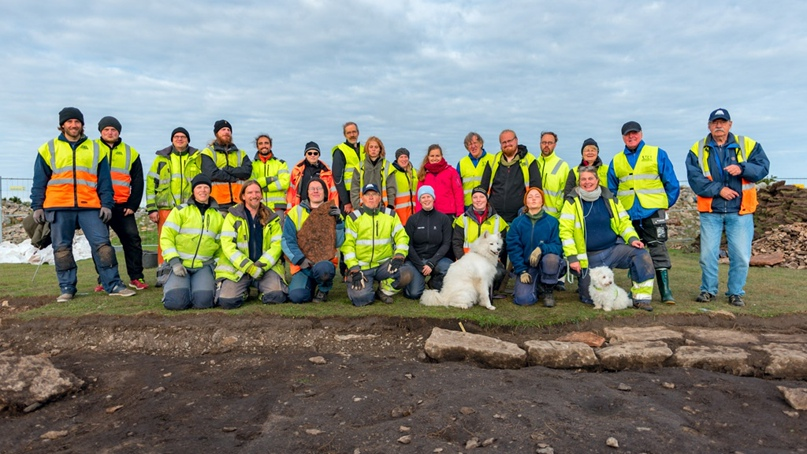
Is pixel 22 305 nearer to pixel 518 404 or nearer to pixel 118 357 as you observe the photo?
pixel 118 357

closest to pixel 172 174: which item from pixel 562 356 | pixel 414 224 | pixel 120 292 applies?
pixel 120 292

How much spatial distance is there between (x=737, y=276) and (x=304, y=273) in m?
6.21

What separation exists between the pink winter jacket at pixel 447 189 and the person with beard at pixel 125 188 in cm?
466

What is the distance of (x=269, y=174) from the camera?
8.85 meters

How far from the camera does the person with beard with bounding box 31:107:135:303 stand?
23.6ft

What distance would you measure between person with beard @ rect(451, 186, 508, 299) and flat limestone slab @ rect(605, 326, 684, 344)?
2.10 m

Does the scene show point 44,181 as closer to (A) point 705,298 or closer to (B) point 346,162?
(B) point 346,162

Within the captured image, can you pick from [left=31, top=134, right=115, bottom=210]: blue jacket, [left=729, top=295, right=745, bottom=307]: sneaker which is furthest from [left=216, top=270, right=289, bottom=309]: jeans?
[left=729, top=295, right=745, bottom=307]: sneaker

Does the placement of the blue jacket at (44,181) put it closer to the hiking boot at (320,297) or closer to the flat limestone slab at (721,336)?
the hiking boot at (320,297)

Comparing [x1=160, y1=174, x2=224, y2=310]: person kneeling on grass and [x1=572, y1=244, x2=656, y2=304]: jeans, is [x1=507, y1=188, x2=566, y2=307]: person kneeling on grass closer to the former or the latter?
[x1=572, y1=244, x2=656, y2=304]: jeans

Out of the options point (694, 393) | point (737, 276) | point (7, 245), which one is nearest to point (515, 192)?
point (737, 276)

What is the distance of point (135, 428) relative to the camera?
3.87 m

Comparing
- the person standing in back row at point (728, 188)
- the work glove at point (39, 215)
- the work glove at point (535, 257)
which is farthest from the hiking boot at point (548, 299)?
the work glove at point (39, 215)

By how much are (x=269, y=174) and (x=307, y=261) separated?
2308 millimetres
